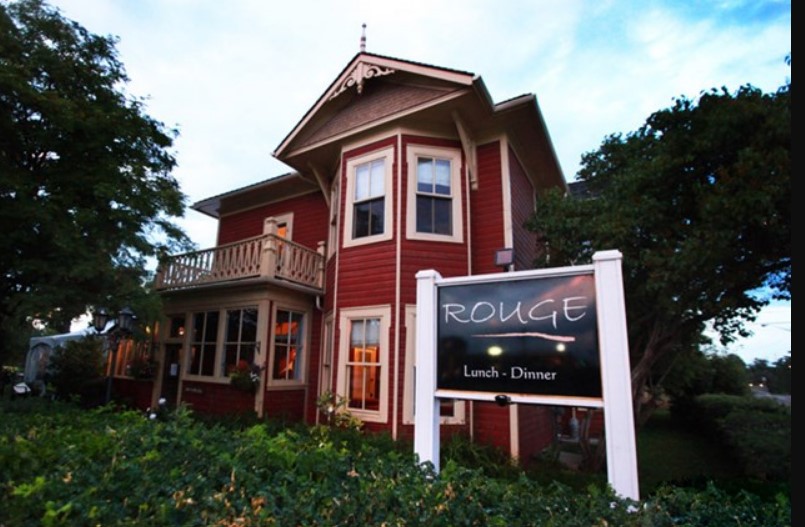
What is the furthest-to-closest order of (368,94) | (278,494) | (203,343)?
(203,343), (368,94), (278,494)

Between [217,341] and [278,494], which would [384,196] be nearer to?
[217,341]

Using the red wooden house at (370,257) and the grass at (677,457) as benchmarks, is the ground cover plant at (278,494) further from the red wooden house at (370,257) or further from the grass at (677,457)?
the grass at (677,457)

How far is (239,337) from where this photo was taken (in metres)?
9.59

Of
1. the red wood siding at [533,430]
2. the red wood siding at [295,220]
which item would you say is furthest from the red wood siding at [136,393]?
the red wood siding at [533,430]

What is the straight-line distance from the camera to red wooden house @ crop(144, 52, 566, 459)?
8000mm

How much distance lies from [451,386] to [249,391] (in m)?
6.31

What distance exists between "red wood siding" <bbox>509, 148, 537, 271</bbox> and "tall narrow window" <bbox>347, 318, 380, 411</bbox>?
3097 mm

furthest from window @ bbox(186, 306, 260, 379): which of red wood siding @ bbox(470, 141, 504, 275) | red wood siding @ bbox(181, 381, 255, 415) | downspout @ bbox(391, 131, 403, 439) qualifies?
red wood siding @ bbox(470, 141, 504, 275)

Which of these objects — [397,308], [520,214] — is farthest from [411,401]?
[520,214]

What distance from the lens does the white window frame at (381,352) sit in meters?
7.76

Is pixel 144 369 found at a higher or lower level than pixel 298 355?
lower

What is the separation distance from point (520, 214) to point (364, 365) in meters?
4.55

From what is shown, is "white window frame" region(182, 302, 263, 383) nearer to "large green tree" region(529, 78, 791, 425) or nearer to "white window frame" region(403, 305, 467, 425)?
"white window frame" region(403, 305, 467, 425)

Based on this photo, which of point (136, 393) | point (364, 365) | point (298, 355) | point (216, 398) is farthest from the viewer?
point (136, 393)
